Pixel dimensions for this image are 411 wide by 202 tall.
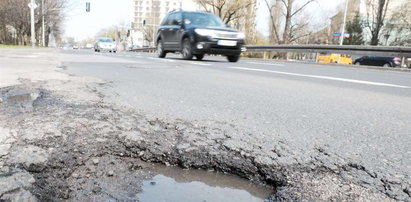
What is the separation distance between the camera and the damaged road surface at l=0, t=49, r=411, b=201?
144cm

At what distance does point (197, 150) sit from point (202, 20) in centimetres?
945

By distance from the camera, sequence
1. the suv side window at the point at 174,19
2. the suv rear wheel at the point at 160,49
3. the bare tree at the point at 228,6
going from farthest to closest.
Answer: the bare tree at the point at 228,6
the suv rear wheel at the point at 160,49
the suv side window at the point at 174,19

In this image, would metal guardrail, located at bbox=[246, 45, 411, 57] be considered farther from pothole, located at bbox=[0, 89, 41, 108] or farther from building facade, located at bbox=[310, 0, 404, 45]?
building facade, located at bbox=[310, 0, 404, 45]

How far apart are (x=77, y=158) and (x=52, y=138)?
0.33m

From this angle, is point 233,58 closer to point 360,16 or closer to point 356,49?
point 356,49

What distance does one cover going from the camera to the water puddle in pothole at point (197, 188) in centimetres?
140

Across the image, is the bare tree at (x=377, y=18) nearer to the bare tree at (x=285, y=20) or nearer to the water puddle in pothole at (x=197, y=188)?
the bare tree at (x=285, y=20)

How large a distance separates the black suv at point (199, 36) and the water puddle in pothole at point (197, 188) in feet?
28.2

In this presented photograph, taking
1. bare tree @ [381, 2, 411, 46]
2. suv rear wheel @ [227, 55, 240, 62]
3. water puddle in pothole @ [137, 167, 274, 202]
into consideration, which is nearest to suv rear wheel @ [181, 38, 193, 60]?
suv rear wheel @ [227, 55, 240, 62]

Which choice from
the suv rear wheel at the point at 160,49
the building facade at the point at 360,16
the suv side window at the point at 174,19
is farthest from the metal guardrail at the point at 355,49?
the building facade at the point at 360,16

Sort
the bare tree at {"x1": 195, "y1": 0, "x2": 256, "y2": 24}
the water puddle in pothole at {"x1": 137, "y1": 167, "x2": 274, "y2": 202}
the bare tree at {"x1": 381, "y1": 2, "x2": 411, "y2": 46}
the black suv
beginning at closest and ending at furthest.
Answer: the water puddle in pothole at {"x1": 137, "y1": 167, "x2": 274, "y2": 202} < the black suv < the bare tree at {"x1": 195, "y1": 0, "x2": 256, "y2": 24} < the bare tree at {"x1": 381, "y1": 2, "x2": 411, "y2": 46}

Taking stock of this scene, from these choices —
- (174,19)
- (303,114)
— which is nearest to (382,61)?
(174,19)

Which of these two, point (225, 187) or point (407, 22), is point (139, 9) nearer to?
point (407, 22)

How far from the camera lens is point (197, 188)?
4.95ft
